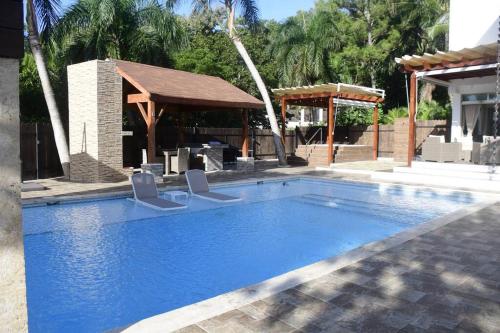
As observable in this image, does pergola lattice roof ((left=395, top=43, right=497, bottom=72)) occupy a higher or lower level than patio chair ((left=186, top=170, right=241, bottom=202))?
higher

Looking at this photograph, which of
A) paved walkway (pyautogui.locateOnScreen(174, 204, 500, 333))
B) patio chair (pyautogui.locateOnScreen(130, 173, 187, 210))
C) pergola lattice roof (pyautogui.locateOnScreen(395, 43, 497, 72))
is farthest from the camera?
pergola lattice roof (pyautogui.locateOnScreen(395, 43, 497, 72))

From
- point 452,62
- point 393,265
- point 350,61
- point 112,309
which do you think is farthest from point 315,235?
point 350,61

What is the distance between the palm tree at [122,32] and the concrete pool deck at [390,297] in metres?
16.6

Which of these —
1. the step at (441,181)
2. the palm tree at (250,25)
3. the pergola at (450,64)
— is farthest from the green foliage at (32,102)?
the pergola at (450,64)

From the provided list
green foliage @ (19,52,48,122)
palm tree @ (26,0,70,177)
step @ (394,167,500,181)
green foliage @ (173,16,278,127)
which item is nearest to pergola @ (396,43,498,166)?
step @ (394,167,500,181)

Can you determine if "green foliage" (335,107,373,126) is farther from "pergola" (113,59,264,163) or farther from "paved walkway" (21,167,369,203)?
"pergola" (113,59,264,163)

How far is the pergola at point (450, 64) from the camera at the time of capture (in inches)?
514

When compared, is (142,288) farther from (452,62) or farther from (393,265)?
(452,62)

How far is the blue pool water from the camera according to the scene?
4.97 meters

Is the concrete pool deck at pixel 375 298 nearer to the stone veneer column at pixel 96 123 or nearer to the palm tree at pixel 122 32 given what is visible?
the stone veneer column at pixel 96 123

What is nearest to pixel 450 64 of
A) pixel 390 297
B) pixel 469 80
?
pixel 469 80

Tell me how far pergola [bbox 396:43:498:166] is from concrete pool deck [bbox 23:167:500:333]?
8.71 m

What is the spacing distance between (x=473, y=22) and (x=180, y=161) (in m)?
13.1

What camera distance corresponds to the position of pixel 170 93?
13.8 meters
